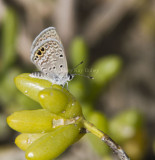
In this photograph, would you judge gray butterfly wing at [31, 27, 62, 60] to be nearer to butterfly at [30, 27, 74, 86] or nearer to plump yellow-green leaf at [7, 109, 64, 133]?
butterfly at [30, 27, 74, 86]

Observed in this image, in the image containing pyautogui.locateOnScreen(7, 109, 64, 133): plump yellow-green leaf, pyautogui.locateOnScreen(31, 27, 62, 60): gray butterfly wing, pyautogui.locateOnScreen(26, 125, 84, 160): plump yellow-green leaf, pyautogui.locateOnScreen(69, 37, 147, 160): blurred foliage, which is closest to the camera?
pyautogui.locateOnScreen(26, 125, 84, 160): plump yellow-green leaf

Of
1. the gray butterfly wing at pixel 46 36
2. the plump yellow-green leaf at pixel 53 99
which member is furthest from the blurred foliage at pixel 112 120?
the plump yellow-green leaf at pixel 53 99

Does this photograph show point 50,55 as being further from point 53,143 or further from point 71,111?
point 53,143

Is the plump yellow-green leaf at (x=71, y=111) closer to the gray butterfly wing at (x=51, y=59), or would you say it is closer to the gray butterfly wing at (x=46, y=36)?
the gray butterfly wing at (x=51, y=59)

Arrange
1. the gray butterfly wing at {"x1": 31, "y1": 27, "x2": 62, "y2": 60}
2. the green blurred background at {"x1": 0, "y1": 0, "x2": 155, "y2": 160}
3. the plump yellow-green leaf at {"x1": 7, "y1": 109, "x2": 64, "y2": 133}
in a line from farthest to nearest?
the green blurred background at {"x1": 0, "y1": 0, "x2": 155, "y2": 160} < the gray butterfly wing at {"x1": 31, "y1": 27, "x2": 62, "y2": 60} < the plump yellow-green leaf at {"x1": 7, "y1": 109, "x2": 64, "y2": 133}

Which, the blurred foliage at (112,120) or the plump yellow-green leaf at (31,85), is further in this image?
the blurred foliage at (112,120)

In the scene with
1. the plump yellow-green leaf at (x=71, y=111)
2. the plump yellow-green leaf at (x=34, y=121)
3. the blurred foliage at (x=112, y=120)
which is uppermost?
the plump yellow-green leaf at (x=71, y=111)

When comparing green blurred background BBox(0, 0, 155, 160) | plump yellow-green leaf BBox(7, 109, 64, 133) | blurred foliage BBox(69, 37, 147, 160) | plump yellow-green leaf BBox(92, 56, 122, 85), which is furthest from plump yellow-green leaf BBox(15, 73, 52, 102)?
plump yellow-green leaf BBox(92, 56, 122, 85)
